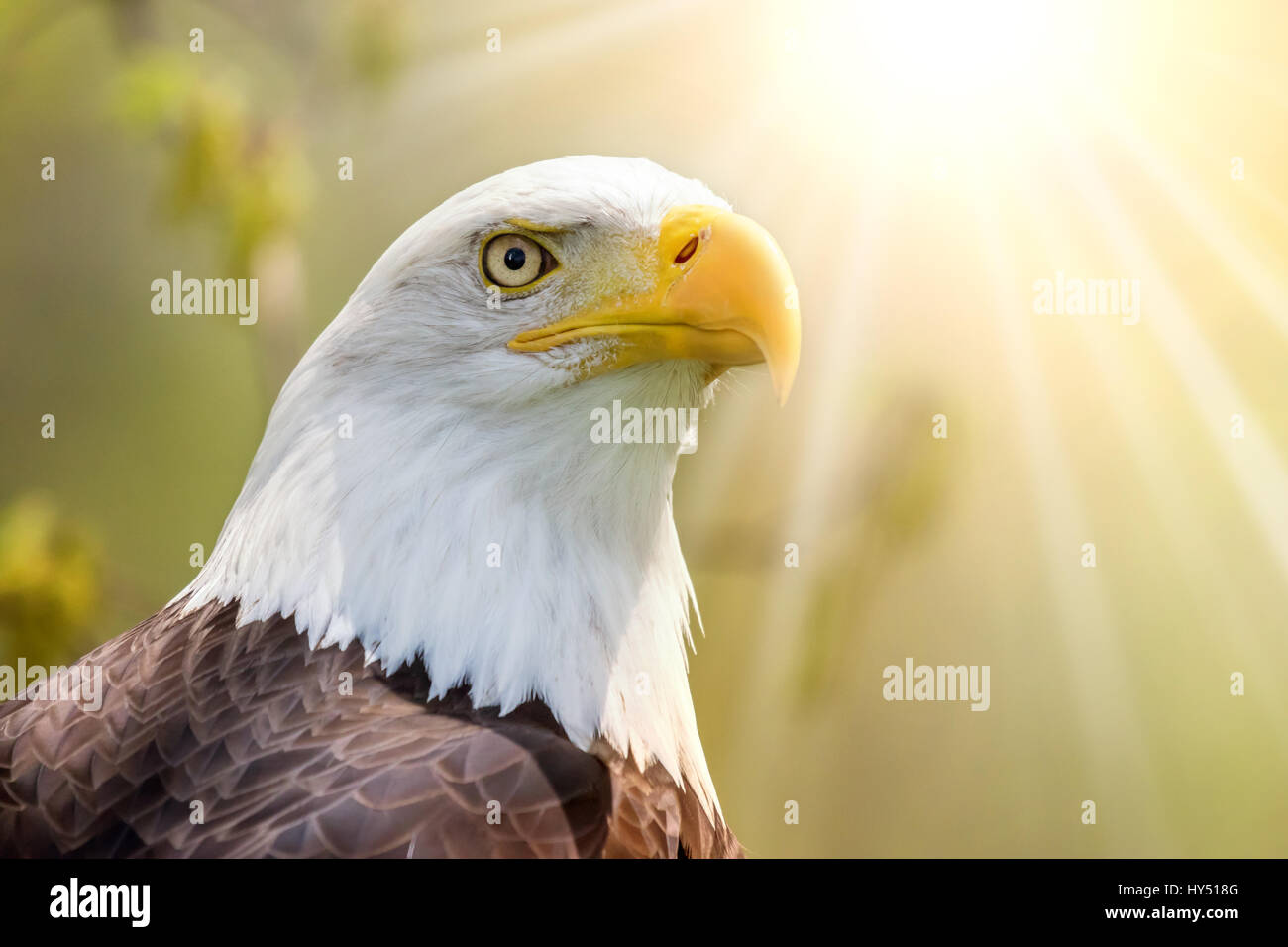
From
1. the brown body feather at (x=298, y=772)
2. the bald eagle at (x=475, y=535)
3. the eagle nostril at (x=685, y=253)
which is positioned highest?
the eagle nostril at (x=685, y=253)

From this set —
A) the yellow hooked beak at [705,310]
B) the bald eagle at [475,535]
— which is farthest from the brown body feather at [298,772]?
the yellow hooked beak at [705,310]

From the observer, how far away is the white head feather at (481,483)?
3.80ft

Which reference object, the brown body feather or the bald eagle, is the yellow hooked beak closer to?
the bald eagle

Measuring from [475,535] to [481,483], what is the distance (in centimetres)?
6

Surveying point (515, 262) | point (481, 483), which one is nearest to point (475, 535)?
point (481, 483)

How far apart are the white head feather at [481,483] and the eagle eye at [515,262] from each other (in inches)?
0.7

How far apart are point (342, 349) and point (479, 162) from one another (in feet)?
4.26

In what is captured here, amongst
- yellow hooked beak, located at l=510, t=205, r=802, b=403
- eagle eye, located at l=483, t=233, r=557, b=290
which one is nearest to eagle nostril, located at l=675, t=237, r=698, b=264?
yellow hooked beak, located at l=510, t=205, r=802, b=403

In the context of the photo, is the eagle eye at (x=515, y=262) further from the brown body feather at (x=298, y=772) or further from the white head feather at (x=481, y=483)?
the brown body feather at (x=298, y=772)

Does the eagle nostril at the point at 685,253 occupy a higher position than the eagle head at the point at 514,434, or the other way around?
the eagle nostril at the point at 685,253

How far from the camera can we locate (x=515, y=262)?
3.93 ft

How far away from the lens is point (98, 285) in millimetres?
2475

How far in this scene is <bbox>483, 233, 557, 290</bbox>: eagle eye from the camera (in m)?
1.19

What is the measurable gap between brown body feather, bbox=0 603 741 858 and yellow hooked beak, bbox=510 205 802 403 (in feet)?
1.33
